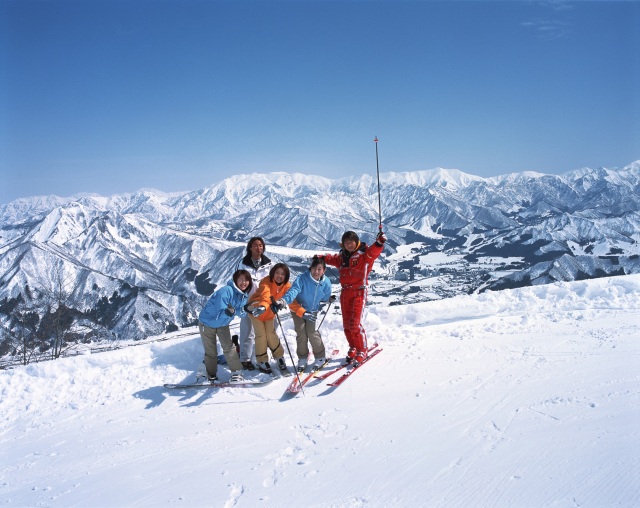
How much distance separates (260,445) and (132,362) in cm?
490

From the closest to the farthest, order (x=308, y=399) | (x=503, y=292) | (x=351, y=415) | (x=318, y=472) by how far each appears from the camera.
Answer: (x=318, y=472), (x=351, y=415), (x=308, y=399), (x=503, y=292)

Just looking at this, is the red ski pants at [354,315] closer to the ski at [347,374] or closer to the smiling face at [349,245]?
the ski at [347,374]

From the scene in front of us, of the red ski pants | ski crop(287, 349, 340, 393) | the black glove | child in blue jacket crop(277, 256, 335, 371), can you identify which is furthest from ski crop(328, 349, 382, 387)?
the black glove

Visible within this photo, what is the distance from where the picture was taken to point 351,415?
572 cm

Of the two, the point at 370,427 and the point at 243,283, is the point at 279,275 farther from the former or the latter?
the point at 370,427

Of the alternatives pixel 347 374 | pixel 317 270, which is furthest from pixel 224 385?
pixel 317 270

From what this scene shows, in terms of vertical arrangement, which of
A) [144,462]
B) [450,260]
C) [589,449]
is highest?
[589,449]

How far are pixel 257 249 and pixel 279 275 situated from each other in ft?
2.72

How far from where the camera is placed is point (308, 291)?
7695 mm

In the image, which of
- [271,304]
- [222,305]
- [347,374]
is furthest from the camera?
[222,305]

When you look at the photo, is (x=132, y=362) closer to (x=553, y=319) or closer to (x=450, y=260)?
(x=553, y=319)

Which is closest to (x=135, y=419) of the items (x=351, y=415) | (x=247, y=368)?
(x=247, y=368)

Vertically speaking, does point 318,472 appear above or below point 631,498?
below

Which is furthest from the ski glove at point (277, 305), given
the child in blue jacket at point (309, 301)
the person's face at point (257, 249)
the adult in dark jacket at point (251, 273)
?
the person's face at point (257, 249)
